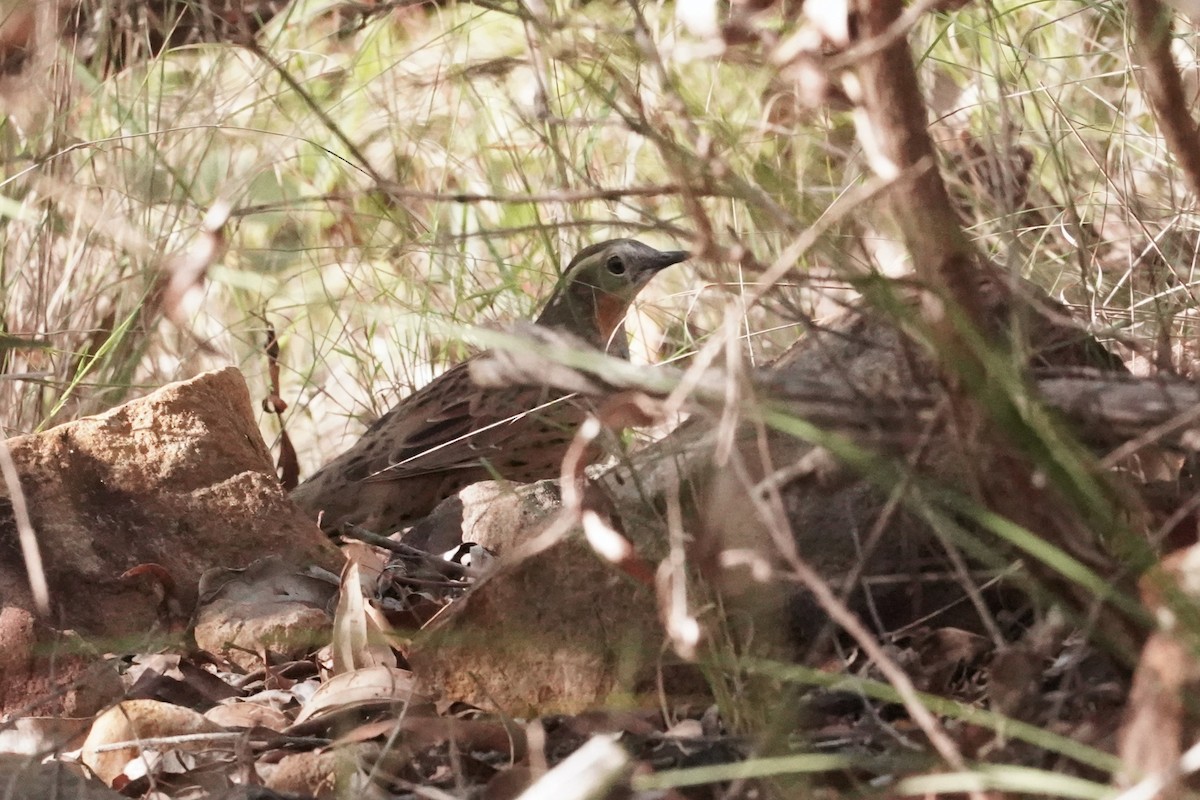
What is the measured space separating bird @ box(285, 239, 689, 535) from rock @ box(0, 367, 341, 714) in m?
1.19

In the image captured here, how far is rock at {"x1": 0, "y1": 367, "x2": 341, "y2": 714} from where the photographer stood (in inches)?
150

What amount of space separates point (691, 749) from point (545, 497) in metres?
1.72

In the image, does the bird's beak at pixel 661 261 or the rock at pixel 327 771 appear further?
the bird's beak at pixel 661 261

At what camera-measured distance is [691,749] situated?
2.58 m

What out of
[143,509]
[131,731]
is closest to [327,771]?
[131,731]

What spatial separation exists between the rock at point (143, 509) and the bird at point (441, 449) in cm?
119

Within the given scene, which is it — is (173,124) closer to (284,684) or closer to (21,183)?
(21,183)

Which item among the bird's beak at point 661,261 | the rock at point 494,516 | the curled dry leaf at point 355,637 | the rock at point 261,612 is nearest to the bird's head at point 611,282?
the bird's beak at point 661,261

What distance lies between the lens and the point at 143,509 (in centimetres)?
401

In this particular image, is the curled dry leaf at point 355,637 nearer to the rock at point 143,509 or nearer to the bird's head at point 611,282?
the rock at point 143,509

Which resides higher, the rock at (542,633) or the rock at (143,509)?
the rock at (143,509)

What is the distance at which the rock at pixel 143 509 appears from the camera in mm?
3816

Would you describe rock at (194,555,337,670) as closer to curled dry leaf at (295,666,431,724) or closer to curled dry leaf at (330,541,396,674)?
curled dry leaf at (330,541,396,674)

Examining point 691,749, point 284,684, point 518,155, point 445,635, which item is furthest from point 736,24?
point 518,155
